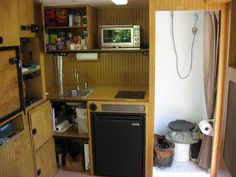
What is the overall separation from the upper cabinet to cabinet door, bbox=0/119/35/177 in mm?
887

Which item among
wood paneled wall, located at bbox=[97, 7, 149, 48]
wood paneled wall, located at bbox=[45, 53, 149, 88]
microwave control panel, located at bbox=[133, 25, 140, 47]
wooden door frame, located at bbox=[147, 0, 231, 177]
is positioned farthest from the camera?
wood paneled wall, located at bbox=[45, 53, 149, 88]

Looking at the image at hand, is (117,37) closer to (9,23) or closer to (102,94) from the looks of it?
(102,94)

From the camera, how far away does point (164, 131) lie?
3.05 metres

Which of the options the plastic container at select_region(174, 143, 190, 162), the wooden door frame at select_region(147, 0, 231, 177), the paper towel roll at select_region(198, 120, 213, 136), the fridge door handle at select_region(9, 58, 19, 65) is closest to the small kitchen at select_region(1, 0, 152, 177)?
the fridge door handle at select_region(9, 58, 19, 65)

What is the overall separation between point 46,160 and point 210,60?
6.56 feet

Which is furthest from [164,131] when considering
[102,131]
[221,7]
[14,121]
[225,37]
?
[14,121]

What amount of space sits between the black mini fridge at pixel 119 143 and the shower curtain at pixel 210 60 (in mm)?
729

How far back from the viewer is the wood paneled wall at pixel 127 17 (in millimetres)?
2963

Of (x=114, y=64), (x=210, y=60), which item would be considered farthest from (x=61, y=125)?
(x=210, y=60)

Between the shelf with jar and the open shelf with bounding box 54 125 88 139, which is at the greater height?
the shelf with jar

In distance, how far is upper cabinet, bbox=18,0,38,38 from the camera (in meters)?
2.11

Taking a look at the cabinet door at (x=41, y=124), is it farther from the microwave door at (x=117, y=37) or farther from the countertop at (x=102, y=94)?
the microwave door at (x=117, y=37)

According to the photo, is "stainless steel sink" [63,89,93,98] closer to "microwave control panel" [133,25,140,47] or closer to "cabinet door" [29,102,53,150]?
"cabinet door" [29,102,53,150]

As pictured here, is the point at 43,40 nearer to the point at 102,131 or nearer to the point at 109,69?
the point at 109,69
